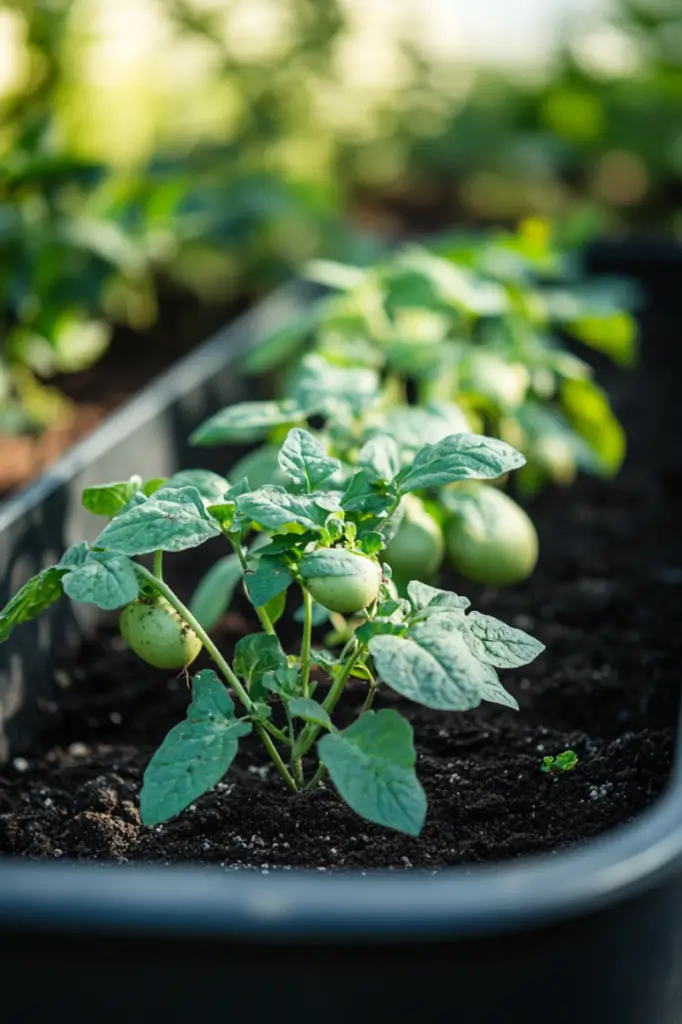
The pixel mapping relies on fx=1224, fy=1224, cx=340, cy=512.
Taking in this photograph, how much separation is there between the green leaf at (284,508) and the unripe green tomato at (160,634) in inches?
5.2

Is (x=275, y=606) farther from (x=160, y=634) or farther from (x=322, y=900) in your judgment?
(x=322, y=900)

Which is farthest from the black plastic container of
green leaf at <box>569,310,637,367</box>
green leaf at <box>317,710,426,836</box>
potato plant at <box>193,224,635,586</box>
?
green leaf at <box>569,310,637,367</box>

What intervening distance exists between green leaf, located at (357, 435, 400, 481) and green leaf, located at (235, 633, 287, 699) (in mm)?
182

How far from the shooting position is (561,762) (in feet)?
3.89

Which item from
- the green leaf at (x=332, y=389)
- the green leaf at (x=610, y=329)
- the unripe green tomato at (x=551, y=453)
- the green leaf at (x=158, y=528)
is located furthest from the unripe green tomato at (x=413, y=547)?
the green leaf at (x=610, y=329)

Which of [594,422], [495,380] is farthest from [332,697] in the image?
[594,422]

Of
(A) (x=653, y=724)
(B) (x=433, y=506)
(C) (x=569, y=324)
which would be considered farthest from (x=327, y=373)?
(C) (x=569, y=324)

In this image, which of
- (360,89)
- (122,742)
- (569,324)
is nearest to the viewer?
(122,742)

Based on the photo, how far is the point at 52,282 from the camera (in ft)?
7.05

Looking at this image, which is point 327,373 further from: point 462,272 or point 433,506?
point 462,272

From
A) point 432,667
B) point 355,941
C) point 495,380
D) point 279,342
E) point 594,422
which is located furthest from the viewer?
point 594,422

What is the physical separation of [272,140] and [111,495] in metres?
2.28

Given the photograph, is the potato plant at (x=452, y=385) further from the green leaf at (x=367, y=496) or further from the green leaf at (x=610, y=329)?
the green leaf at (x=367, y=496)

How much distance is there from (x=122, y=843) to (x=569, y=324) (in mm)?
1521
